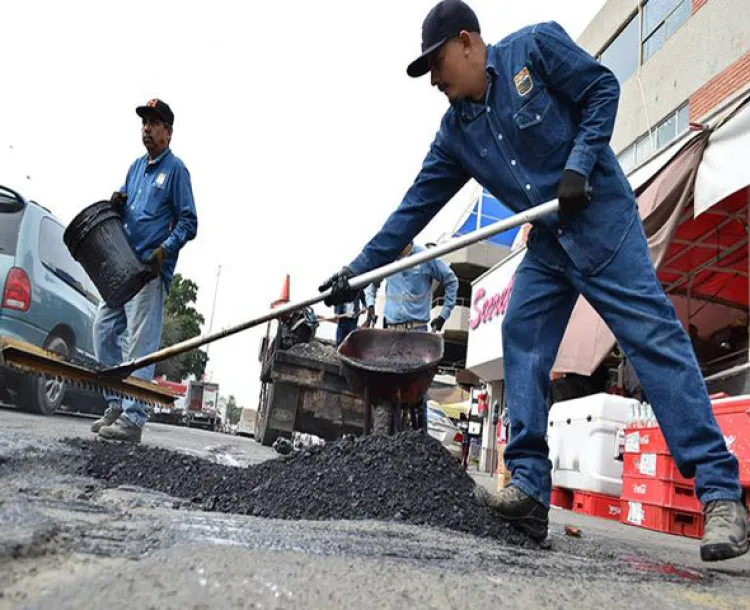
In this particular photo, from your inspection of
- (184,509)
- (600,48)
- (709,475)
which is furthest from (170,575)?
(600,48)

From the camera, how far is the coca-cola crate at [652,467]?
4660 millimetres

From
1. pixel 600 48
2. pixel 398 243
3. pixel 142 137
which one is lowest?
pixel 398 243

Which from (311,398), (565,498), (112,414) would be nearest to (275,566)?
(112,414)

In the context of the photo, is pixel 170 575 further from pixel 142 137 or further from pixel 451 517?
pixel 142 137

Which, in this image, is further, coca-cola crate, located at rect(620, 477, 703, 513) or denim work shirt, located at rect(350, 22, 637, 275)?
coca-cola crate, located at rect(620, 477, 703, 513)

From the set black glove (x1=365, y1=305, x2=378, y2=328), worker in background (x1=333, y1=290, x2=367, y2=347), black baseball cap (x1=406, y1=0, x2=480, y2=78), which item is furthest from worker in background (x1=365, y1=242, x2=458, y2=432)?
black baseball cap (x1=406, y1=0, x2=480, y2=78)

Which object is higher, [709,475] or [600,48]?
[600,48]

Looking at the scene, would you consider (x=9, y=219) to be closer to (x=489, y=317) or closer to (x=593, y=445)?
(x=593, y=445)

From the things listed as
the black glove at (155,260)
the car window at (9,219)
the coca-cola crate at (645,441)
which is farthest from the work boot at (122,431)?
the coca-cola crate at (645,441)

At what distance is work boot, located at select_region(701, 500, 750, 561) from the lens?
206 cm

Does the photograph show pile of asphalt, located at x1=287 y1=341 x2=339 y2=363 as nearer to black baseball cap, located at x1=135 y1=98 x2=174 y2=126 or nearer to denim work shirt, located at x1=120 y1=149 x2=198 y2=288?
denim work shirt, located at x1=120 y1=149 x2=198 y2=288

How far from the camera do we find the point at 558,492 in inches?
264

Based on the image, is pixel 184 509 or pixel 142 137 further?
pixel 142 137

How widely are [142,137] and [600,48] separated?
56.6 ft
